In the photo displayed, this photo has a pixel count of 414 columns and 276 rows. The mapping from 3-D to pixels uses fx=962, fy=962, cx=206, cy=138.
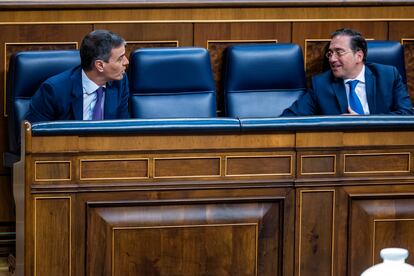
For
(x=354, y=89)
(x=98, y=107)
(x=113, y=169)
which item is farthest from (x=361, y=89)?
(x=113, y=169)

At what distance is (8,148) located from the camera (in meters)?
3.00

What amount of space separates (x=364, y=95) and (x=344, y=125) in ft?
2.99

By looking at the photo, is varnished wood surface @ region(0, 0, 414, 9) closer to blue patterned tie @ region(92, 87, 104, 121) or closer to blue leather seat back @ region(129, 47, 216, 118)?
blue leather seat back @ region(129, 47, 216, 118)

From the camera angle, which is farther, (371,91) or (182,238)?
(371,91)

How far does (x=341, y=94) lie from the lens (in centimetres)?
289

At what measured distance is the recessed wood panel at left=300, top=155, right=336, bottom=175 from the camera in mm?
2029

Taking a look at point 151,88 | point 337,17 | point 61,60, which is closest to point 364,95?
point 337,17

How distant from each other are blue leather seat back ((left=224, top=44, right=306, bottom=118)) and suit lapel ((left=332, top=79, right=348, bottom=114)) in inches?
5.8

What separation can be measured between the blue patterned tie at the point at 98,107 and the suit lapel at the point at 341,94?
72 cm

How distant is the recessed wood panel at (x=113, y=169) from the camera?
1956mm

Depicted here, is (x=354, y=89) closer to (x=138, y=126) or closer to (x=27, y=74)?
(x=27, y=74)

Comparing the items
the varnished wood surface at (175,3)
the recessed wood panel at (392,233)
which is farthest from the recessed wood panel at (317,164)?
the varnished wood surface at (175,3)

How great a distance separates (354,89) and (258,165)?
3.19ft

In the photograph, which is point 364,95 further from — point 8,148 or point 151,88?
point 8,148
